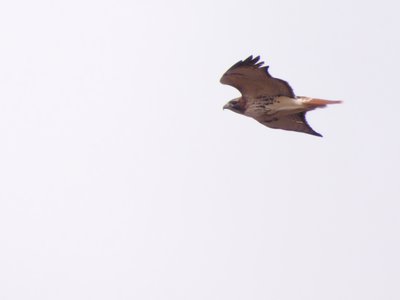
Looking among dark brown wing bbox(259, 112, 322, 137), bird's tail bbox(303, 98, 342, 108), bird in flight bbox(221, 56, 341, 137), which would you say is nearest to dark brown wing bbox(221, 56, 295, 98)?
bird in flight bbox(221, 56, 341, 137)

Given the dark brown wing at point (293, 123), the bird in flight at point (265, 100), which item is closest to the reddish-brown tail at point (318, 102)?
the bird in flight at point (265, 100)

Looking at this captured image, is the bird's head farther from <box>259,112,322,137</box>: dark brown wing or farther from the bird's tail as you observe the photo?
the bird's tail

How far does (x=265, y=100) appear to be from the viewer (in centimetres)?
1992

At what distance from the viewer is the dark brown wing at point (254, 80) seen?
18.8 m

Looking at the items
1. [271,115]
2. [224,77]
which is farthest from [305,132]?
[224,77]

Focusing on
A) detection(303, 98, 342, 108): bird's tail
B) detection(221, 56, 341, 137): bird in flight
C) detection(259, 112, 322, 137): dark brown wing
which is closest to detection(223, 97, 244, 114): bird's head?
detection(221, 56, 341, 137): bird in flight

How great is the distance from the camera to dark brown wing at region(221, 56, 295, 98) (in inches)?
742

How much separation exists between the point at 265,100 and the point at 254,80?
785 mm

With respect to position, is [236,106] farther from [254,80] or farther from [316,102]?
[316,102]

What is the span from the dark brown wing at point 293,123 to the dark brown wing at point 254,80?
106 centimetres

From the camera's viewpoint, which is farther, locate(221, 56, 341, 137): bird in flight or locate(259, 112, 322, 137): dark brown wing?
locate(259, 112, 322, 137): dark brown wing

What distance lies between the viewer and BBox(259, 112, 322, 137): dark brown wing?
20.6m

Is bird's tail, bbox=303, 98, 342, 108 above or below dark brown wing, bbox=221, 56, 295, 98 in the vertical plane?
below

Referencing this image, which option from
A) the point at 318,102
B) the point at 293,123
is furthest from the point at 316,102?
the point at 293,123
